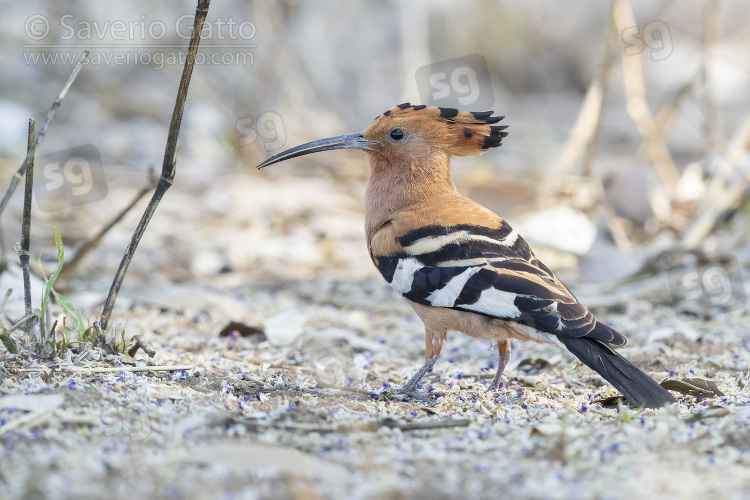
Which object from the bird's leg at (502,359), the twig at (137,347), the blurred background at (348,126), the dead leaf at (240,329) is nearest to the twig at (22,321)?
the twig at (137,347)

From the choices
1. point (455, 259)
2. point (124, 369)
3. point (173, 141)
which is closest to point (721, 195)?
point (455, 259)

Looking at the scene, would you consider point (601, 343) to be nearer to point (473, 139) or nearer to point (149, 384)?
point (473, 139)

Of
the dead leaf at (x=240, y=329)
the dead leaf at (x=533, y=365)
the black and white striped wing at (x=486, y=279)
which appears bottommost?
the dead leaf at (x=533, y=365)

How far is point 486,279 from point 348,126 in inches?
217

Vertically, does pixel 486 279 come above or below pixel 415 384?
above

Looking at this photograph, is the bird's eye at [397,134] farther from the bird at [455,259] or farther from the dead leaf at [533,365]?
the dead leaf at [533,365]

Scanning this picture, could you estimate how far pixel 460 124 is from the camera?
3.81 meters

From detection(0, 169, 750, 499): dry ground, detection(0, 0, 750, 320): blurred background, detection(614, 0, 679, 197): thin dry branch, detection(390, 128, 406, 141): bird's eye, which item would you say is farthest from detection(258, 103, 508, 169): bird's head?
detection(614, 0, 679, 197): thin dry branch

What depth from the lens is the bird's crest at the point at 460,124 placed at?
378 centimetres

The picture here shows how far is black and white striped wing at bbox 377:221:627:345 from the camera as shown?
2.90m

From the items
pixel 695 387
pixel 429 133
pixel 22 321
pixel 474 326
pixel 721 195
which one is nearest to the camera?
pixel 22 321

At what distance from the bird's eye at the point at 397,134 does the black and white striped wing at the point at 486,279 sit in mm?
612

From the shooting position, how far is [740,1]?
10.6 meters

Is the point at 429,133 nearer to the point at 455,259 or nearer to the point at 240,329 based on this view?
the point at 455,259
